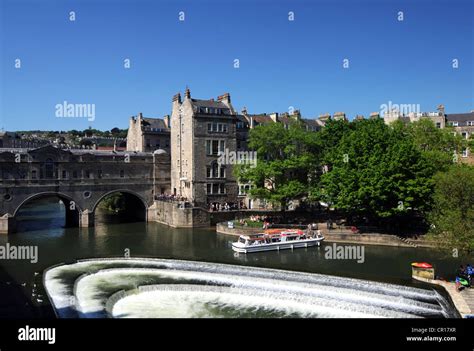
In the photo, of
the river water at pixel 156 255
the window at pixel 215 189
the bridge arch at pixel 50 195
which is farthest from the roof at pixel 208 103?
the bridge arch at pixel 50 195

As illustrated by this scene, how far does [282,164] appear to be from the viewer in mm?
63562

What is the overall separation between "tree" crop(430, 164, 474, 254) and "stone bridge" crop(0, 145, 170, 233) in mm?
44882

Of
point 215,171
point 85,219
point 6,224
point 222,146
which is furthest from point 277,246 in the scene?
point 6,224

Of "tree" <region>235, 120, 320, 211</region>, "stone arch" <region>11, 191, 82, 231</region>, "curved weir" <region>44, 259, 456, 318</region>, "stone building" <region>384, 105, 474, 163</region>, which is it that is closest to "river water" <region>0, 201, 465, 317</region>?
"curved weir" <region>44, 259, 456, 318</region>

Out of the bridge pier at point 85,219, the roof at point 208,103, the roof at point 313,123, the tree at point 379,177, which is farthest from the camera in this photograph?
the roof at point 313,123

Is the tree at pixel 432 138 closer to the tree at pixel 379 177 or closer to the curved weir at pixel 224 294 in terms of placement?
the tree at pixel 379 177

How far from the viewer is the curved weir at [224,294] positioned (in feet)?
101

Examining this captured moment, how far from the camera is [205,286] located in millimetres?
35688

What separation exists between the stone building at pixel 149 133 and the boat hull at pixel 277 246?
4656 cm

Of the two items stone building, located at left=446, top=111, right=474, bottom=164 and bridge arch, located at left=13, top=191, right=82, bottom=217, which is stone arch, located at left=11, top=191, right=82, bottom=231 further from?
stone building, located at left=446, top=111, right=474, bottom=164

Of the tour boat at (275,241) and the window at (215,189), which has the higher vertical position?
the window at (215,189)
